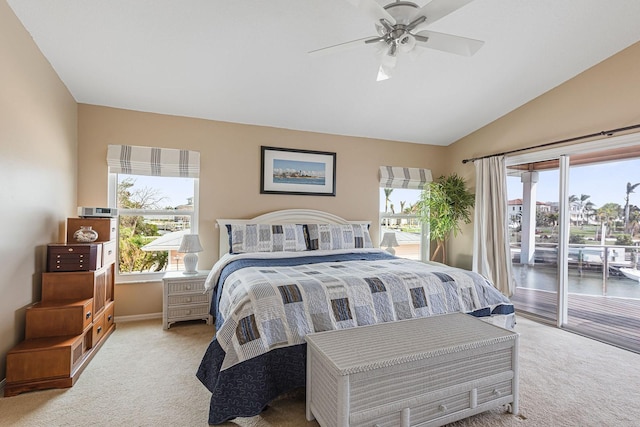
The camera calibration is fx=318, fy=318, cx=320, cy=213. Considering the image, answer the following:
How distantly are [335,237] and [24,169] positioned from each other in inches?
113

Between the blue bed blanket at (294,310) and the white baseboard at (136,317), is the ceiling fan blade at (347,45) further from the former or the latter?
the white baseboard at (136,317)

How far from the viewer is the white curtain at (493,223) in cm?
408

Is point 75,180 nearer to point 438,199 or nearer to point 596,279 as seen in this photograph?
point 438,199

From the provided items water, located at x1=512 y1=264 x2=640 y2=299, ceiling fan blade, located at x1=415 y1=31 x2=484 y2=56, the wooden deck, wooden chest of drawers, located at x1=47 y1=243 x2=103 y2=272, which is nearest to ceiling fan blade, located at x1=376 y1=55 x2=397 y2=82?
ceiling fan blade, located at x1=415 y1=31 x2=484 y2=56

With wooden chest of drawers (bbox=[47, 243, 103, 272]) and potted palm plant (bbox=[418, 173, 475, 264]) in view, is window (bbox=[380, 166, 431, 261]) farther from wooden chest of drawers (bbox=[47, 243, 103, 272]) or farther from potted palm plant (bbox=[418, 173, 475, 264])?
wooden chest of drawers (bbox=[47, 243, 103, 272])

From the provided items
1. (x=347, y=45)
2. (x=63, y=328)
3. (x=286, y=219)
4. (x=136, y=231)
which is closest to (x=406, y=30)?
(x=347, y=45)

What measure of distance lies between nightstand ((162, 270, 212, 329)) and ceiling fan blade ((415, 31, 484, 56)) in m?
2.94

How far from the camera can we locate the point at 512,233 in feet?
13.6

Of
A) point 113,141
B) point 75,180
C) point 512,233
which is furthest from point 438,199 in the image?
point 75,180

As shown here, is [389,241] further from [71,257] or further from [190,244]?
[71,257]

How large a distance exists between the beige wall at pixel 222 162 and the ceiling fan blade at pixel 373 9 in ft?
8.06

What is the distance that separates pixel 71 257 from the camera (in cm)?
254

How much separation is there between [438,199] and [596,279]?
1966 mm

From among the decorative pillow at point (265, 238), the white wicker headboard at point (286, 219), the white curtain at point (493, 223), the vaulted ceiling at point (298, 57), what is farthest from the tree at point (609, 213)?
the decorative pillow at point (265, 238)
